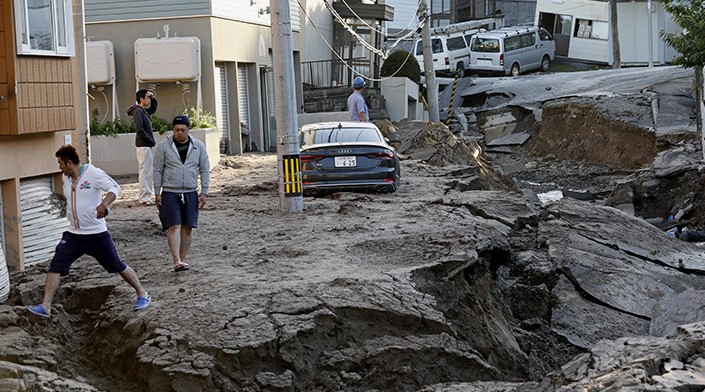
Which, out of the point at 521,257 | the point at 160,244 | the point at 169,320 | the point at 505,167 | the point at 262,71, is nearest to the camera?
the point at 169,320

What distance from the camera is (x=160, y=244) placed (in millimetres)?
12305

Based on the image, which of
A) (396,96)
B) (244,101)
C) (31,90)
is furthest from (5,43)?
(396,96)

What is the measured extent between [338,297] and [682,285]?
21.6ft

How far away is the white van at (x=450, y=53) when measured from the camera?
4366 cm

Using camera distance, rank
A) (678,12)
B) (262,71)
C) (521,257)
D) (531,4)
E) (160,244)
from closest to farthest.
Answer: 1. (160,244)
2. (521,257)
3. (678,12)
4. (262,71)
5. (531,4)

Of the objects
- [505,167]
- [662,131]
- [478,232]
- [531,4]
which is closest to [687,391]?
[478,232]

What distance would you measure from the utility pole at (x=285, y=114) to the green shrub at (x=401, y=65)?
21412 millimetres

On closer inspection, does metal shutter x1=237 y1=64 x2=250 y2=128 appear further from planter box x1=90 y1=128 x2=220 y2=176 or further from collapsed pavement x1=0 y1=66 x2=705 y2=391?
collapsed pavement x1=0 y1=66 x2=705 y2=391

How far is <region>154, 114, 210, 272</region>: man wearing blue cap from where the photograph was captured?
10.4m

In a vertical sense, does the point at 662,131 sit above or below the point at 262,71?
below

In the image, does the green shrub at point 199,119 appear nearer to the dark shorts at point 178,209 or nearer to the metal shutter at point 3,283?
the dark shorts at point 178,209

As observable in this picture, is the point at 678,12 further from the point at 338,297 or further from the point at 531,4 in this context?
the point at 531,4

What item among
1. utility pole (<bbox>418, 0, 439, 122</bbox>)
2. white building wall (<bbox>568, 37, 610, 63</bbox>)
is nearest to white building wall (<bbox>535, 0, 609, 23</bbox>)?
white building wall (<bbox>568, 37, 610, 63</bbox>)

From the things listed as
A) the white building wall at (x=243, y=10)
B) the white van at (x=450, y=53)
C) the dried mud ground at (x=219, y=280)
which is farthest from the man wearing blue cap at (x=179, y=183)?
the white van at (x=450, y=53)
